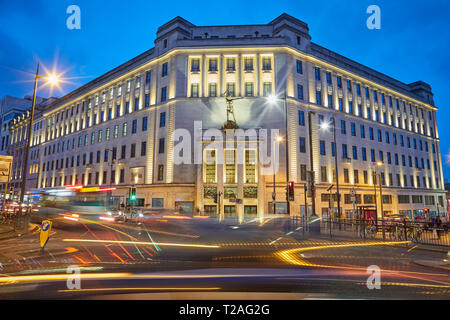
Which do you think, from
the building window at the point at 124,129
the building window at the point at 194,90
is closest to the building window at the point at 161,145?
the building window at the point at 194,90

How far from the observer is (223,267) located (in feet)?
26.3


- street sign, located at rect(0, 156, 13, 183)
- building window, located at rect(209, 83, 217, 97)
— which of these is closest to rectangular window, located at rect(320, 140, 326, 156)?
building window, located at rect(209, 83, 217, 97)

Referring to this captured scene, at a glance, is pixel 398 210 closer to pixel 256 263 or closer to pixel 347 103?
pixel 347 103

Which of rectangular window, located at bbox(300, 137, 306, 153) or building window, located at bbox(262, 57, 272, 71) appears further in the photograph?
building window, located at bbox(262, 57, 272, 71)

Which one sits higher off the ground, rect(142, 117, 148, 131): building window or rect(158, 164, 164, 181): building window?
rect(142, 117, 148, 131): building window

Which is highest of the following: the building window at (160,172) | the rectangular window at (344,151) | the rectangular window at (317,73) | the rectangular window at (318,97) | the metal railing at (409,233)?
the rectangular window at (317,73)

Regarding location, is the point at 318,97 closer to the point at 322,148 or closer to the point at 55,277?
the point at 322,148

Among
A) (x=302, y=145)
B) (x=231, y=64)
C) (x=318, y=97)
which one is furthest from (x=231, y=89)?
(x=318, y=97)

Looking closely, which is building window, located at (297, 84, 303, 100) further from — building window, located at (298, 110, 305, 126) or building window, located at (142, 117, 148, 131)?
building window, located at (142, 117, 148, 131)

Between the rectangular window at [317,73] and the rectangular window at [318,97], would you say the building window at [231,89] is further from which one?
the rectangular window at [317,73]

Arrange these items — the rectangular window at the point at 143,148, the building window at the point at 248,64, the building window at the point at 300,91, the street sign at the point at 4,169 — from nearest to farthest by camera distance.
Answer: the street sign at the point at 4,169 < the building window at the point at 248,64 < the building window at the point at 300,91 < the rectangular window at the point at 143,148

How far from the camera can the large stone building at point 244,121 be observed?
130 feet

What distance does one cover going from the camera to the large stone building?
3966cm

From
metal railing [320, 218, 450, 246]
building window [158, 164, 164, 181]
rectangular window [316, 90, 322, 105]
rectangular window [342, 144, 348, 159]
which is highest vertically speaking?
rectangular window [316, 90, 322, 105]
